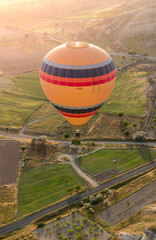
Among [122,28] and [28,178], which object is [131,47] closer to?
[122,28]

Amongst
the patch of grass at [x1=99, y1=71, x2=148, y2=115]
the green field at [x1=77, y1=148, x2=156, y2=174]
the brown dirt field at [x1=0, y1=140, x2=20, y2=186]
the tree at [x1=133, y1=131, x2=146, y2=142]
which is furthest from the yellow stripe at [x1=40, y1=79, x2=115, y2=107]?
the patch of grass at [x1=99, y1=71, x2=148, y2=115]

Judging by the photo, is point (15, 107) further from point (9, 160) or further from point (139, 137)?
point (139, 137)

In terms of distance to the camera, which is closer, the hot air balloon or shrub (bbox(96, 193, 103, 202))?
the hot air balloon

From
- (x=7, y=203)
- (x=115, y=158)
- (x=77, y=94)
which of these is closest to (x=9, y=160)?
(x=7, y=203)

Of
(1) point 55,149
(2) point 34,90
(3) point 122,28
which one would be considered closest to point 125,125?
(1) point 55,149

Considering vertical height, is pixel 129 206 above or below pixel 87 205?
below

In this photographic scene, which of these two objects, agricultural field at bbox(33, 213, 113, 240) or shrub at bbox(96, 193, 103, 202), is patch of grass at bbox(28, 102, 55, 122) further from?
agricultural field at bbox(33, 213, 113, 240)
